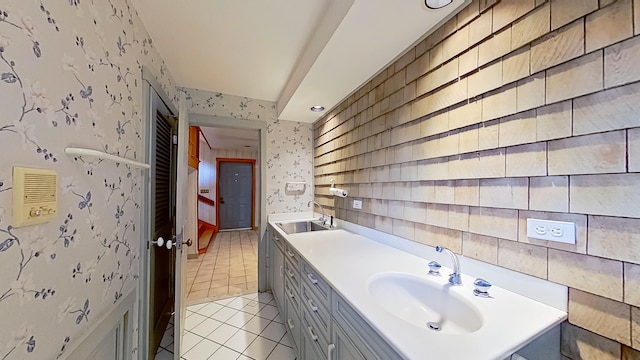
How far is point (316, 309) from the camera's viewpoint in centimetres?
133

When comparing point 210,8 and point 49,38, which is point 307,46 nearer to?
point 210,8

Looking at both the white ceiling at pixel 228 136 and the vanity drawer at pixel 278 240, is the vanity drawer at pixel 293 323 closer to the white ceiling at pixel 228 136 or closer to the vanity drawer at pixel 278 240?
the vanity drawer at pixel 278 240

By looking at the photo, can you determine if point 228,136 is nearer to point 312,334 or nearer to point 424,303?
point 312,334

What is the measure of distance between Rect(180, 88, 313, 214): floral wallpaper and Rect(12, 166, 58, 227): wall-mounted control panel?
218 cm

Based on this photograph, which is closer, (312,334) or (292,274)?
(312,334)

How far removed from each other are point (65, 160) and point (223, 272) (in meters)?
3.18

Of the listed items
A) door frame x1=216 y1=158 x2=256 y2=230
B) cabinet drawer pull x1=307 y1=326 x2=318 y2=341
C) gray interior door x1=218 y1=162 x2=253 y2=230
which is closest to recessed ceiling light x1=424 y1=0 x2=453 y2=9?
cabinet drawer pull x1=307 y1=326 x2=318 y2=341

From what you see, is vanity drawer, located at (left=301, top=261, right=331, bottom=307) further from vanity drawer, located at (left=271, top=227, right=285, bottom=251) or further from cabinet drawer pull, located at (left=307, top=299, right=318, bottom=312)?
vanity drawer, located at (left=271, top=227, right=285, bottom=251)

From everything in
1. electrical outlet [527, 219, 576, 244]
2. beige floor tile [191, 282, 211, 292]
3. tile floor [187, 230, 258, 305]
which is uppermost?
electrical outlet [527, 219, 576, 244]

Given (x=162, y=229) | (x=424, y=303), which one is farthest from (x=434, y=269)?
(x=162, y=229)

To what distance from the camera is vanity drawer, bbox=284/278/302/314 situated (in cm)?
170

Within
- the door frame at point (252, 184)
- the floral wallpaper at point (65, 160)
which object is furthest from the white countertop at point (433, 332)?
the door frame at point (252, 184)

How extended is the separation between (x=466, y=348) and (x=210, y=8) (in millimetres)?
2095

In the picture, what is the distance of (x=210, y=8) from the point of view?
1.45 metres
